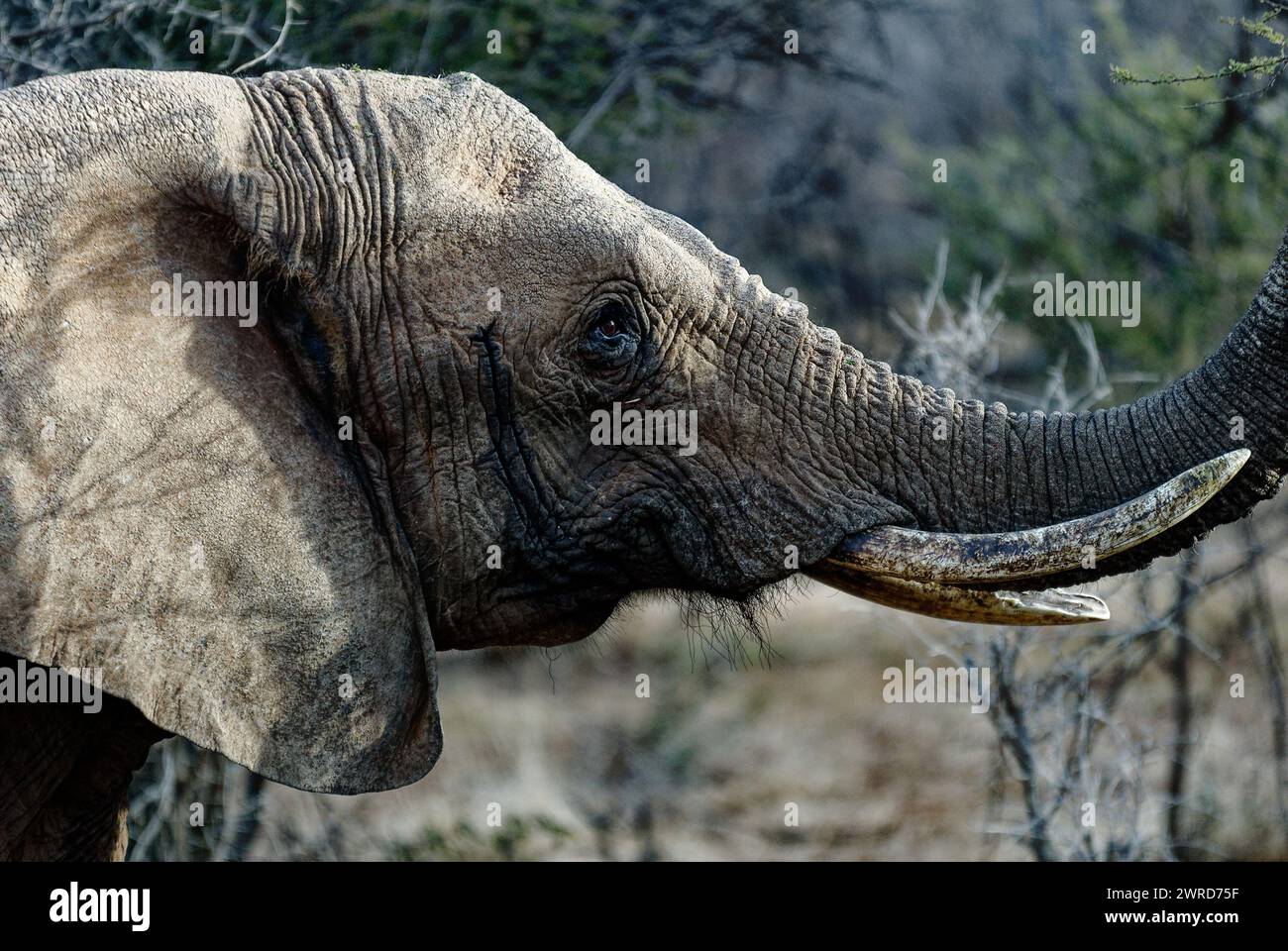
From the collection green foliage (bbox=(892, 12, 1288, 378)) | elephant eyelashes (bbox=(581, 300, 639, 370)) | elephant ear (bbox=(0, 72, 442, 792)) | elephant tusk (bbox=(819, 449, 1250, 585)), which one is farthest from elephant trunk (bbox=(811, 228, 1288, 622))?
green foliage (bbox=(892, 12, 1288, 378))

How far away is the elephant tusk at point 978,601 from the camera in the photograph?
3.27 m

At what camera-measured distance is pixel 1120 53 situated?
10.2 meters

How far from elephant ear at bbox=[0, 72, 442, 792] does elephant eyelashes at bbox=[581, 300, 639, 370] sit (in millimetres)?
488

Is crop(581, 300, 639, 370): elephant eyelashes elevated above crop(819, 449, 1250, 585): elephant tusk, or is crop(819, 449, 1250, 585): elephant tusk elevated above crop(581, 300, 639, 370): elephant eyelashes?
crop(581, 300, 639, 370): elephant eyelashes

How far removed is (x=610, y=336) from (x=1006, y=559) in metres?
0.87

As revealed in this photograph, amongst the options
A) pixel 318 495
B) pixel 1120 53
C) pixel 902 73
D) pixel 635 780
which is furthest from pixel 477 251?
pixel 902 73

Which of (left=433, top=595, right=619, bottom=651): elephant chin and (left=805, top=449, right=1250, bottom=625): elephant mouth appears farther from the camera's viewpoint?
(left=433, top=595, right=619, bottom=651): elephant chin

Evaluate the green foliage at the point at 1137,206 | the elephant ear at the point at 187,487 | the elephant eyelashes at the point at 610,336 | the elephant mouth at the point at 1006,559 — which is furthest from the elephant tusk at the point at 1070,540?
the green foliage at the point at 1137,206

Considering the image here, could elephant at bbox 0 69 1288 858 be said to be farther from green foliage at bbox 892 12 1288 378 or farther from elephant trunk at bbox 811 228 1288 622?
green foliage at bbox 892 12 1288 378

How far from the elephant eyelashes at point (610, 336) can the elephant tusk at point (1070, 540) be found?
0.69m

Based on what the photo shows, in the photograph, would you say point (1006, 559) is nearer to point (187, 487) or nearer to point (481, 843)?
point (187, 487)

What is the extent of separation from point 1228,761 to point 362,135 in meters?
6.23

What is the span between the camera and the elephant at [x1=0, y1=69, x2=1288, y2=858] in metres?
3.04

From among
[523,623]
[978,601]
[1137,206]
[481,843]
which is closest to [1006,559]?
[978,601]
